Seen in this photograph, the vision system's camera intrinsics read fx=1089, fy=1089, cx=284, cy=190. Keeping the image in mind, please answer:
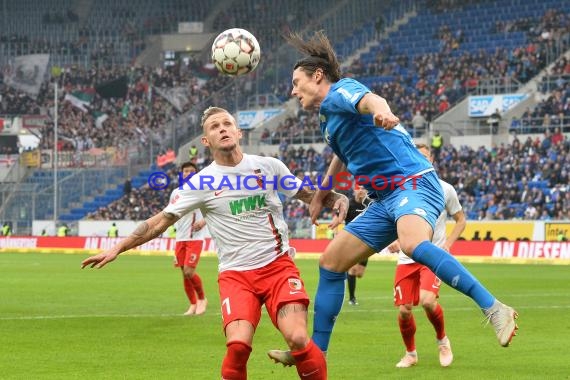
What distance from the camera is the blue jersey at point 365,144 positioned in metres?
8.60

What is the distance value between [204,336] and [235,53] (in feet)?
12.6

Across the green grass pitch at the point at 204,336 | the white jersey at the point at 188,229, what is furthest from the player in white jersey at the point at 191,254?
the green grass pitch at the point at 204,336

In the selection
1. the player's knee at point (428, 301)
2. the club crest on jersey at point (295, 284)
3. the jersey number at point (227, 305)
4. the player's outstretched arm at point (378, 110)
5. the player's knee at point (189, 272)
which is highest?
the player's outstretched arm at point (378, 110)

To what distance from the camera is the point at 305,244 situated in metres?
39.4

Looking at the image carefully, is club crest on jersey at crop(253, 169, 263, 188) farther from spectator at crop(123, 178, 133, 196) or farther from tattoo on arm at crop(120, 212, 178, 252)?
spectator at crop(123, 178, 133, 196)

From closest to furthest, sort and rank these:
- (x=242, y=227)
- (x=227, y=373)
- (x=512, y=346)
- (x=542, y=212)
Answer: (x=227, y=373) < (x=242, y=227) < (x=512, y=346) < (x=542, y=212)

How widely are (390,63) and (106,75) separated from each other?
1976 cm

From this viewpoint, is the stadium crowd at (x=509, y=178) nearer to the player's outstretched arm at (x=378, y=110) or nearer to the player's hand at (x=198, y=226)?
the player's hand at (x=198, y=226)

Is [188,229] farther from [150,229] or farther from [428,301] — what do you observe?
[150,229]

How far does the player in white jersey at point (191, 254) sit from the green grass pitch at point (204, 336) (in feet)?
1.51

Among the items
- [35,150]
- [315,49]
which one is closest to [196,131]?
[35,150]

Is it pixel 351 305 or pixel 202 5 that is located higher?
pixel 202 5

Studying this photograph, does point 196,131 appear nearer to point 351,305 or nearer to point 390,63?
point 390,63

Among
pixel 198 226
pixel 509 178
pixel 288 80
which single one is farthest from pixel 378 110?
pixel 288 80
